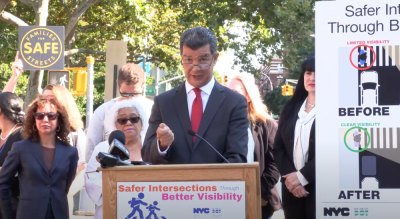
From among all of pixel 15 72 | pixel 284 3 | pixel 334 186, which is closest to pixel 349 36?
pixel 334 186

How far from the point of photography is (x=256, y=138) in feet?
19.7

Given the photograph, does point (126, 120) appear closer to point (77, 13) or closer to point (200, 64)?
point (200, 64)

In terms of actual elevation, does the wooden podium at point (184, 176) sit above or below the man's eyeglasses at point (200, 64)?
below

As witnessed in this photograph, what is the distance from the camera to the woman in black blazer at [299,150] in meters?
4.64

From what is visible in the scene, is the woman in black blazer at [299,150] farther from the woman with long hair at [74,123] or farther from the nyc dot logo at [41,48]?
the nyc dot logo at [41,48]

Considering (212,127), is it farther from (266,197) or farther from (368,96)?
(266,197)

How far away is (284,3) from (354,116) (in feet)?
40.3

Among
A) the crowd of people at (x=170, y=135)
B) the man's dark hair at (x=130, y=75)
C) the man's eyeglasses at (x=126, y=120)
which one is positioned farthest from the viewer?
the man's dark hair at (x=130, y=75)

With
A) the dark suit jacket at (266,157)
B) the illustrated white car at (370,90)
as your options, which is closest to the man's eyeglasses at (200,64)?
the illustrated white car at (370,90)

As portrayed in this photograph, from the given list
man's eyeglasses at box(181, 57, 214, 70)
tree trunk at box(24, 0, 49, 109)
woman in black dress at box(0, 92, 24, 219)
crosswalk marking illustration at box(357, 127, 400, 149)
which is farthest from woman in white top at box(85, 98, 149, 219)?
tree trunk at box(24, 0, 49, 109)

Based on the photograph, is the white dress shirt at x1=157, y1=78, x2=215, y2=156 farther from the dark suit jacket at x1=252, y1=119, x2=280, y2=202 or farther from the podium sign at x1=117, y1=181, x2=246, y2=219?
the dark suit jacket at x1=252, y1=119, x2=280, y2=202

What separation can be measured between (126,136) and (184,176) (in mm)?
2349

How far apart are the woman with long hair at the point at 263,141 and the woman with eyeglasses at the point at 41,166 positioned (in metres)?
1.65

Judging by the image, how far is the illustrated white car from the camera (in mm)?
3643
